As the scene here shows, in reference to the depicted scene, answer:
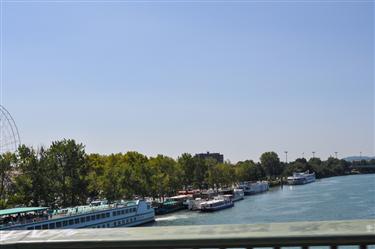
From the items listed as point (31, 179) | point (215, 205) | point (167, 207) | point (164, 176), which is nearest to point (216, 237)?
point (31, 179)

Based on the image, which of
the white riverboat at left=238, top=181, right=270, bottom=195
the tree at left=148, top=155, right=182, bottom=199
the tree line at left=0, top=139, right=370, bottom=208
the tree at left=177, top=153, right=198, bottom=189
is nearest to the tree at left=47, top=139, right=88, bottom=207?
the tree line at left=0, top=139, right=370, bottom=208

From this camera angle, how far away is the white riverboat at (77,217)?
45.6 metres

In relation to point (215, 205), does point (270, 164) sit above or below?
above

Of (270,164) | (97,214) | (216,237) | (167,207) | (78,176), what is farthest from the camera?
(270,164)

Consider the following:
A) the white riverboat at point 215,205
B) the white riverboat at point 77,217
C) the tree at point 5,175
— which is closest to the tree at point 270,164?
the white riverboat at point 215,205

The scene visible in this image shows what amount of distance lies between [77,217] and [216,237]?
49854 millimetres

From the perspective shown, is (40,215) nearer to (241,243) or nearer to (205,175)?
(241,243)

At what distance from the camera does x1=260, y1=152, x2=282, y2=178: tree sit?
178m

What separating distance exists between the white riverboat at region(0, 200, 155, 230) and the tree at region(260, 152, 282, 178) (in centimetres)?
11769

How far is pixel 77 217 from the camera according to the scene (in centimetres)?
5109

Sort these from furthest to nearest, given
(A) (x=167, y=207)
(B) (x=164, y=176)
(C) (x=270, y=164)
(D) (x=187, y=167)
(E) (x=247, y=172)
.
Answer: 1. (C) (x=270, y=164)
2. (E) (x=247, y=172)
3. (D) (x=187, y=167)
4. (B) (x=164, y=176)
5. (A) (x=167, y=207)

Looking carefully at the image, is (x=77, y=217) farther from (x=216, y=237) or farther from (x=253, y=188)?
(x=253, y=188)

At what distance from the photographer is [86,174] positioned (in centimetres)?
7100

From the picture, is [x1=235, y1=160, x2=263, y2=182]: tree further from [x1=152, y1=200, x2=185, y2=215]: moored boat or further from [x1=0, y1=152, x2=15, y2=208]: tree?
[x1=0, y1=152, x2=15, y2=208]: tree
